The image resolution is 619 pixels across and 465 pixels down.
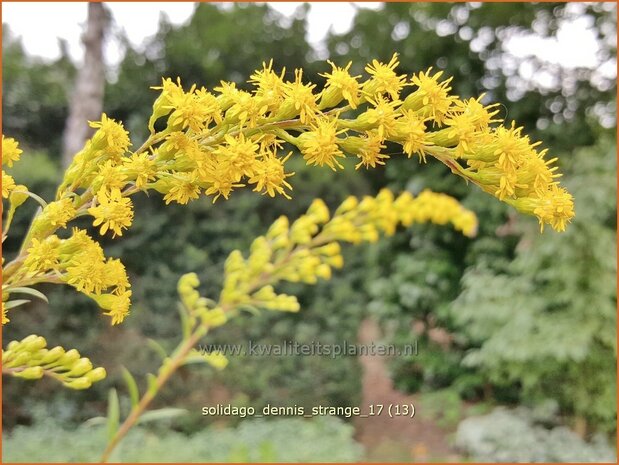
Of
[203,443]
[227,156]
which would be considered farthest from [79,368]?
[203,443]

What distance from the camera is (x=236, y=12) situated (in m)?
2.85

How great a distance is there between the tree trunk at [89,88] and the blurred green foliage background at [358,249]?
3.0 inches

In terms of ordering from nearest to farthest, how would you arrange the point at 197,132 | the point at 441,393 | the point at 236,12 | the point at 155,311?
the point at 197,132
the point at 155,311
the point at 236,12
the point at 441,393

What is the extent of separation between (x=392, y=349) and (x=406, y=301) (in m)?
0.25

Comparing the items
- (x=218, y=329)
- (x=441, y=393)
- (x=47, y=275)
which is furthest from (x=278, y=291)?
(x=47, y=275)

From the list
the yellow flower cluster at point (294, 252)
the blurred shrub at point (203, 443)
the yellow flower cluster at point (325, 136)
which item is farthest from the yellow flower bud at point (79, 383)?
the blurred shrub at point (203, 443)

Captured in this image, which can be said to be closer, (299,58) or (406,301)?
(299,58)

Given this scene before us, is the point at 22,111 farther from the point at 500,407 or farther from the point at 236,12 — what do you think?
the point at 500,407

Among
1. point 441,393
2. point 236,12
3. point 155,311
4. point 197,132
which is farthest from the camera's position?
point 441,393

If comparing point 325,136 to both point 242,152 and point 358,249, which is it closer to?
point 242,152

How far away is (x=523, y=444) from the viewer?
2.58m

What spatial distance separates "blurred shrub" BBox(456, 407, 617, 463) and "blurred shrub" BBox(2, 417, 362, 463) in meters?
0.51

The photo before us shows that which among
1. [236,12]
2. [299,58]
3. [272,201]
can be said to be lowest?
[272,201]

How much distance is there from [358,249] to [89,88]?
144 centimetres
